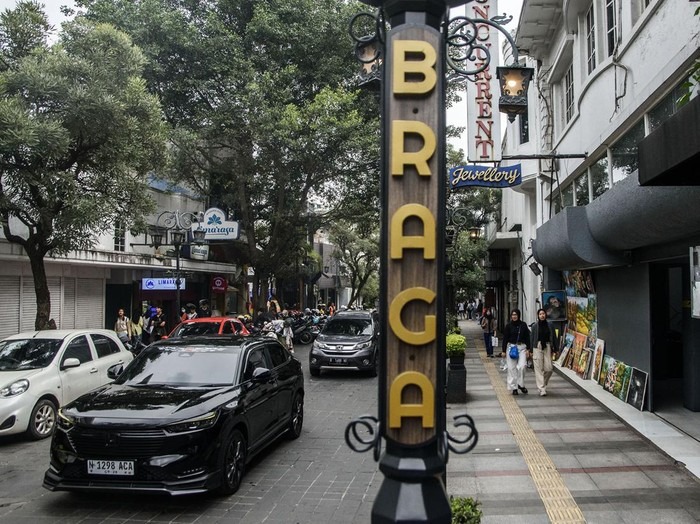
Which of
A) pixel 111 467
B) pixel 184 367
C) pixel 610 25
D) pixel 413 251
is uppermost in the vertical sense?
pixel 610 25

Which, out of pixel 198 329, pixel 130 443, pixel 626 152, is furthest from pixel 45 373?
pixel 626 152

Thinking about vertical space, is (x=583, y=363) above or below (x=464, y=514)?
below

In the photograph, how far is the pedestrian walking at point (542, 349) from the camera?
11.2 metres

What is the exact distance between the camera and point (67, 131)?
440 inches

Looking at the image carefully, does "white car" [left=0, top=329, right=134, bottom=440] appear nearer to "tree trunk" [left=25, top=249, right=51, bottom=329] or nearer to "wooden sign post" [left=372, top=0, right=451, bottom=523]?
"tree trunk" [left=25, top=249, right=51, bottom=329]

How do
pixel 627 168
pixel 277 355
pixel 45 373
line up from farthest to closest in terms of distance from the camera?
pixel 627 168 < pixel 45 373 < pixel 277 355

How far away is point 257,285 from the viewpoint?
954 inches

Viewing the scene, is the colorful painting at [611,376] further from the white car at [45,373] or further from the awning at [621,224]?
the white car at [45,373]

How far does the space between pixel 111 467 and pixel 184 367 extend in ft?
5.75

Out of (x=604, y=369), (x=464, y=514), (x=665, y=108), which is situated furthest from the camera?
(x=604, y=369)

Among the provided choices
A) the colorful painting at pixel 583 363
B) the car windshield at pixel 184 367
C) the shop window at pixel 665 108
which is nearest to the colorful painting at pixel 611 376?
the colorful painting at pixel 583 363

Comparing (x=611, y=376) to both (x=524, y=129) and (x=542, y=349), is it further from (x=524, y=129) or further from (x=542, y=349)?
(x=524, y=129)

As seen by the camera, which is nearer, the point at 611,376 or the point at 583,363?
the point at 611,376

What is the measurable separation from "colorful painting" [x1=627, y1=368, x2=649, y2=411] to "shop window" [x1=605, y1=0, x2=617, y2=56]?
5.67 m
